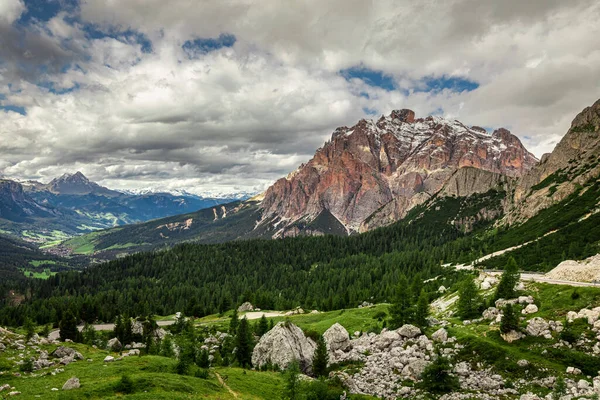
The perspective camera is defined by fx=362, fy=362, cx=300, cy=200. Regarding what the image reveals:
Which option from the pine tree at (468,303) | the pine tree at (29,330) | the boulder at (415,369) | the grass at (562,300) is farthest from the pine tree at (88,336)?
the grass at (562,300)

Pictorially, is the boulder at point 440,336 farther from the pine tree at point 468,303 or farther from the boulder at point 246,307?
the boulder at point 246,307

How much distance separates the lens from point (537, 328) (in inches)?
2470

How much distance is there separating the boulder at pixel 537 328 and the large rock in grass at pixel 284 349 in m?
44.6

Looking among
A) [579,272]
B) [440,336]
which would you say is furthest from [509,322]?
[579,272]

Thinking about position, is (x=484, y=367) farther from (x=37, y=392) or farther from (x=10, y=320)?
(x=10, y=320)

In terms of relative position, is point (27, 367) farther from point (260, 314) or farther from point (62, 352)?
point (260, 314)

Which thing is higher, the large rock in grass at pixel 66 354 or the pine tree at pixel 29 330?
the pine tree at pixel 29 330

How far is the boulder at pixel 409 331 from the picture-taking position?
76250 millimetres

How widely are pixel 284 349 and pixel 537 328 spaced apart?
50102 millimetres

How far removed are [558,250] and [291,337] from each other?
14753 centimetres

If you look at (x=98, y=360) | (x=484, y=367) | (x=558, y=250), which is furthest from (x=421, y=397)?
(x=558, y=250)

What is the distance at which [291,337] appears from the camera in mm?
85750

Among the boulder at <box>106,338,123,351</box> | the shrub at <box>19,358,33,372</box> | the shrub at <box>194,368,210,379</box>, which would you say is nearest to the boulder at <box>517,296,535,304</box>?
the shrub at <box>194,368,210,379</box>

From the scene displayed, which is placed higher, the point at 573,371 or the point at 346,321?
the point at 573,371
